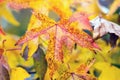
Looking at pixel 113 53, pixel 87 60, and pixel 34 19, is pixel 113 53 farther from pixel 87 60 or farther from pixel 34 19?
pixel 34 19

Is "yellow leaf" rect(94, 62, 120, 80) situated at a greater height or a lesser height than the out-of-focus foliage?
lesser

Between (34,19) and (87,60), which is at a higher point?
(34,19)

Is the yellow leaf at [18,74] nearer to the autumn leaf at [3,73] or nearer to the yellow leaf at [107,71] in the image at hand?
the autumn leaf at [3,73]

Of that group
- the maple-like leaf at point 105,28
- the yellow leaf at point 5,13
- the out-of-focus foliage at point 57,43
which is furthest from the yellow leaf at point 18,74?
the maple-like leaf at point 105,28

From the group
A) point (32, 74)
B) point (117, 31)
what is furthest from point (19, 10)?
point (117, 31)

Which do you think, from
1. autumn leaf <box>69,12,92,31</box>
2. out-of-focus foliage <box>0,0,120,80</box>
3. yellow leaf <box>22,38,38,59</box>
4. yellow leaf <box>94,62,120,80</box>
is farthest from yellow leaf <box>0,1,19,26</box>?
yellow leaf <box>94,62,120,80</box>

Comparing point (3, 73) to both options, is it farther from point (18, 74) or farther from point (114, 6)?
point (114, 6)

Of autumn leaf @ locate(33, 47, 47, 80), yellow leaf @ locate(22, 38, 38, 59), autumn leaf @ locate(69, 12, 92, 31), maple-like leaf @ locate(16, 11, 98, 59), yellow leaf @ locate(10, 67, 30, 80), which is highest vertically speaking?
autumn leaf @ locate(69, 12, 92, 31)

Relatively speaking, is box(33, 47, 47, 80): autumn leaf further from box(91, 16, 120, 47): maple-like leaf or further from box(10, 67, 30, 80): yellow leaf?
box(91, 16, 120, 47): maple-like leaf
